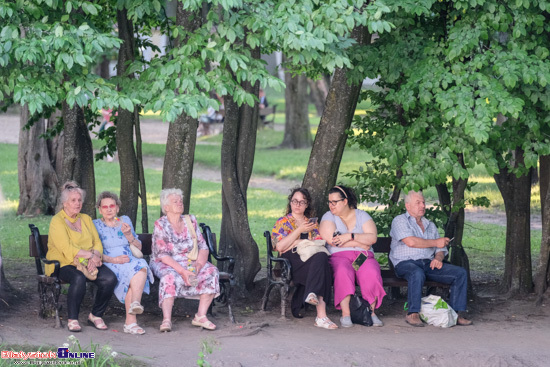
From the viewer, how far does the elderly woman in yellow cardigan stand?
21.6 ft

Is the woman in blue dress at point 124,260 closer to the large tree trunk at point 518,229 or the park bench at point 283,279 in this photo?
the park bench at point 283,279

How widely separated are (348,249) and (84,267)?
231 centimetres

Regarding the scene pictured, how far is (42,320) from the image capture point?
6.88 meters

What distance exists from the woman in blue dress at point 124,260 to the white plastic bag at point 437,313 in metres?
2.39

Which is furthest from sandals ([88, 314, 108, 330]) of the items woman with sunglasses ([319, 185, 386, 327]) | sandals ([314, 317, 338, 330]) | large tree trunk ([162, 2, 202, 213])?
woman with sunglasses ([319, 185, 386, 327])

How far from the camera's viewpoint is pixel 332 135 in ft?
26.2

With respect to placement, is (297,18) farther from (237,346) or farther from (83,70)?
(237,346)

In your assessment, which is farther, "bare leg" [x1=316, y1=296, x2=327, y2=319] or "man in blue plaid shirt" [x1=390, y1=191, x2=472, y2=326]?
"man in blue plaid shirt" [x1=390, y1=191, x2=472, y2=326]

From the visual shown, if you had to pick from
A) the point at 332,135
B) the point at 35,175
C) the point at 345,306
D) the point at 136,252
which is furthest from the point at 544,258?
the point at 35,175

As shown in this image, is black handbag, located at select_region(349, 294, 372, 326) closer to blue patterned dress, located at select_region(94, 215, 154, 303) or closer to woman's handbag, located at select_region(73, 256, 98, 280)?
blue patterned dress, located at select_region(94, 215, 154, 303)

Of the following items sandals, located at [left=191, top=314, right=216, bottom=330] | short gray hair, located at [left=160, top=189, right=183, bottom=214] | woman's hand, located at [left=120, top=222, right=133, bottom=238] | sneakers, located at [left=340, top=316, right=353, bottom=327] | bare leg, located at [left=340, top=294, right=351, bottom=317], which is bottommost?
sandals, located at [left=191, top=314, right=216, bottom=330]

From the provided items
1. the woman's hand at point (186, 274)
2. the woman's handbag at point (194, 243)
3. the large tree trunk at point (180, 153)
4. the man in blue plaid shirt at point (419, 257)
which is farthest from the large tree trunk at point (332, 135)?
the woman's hand at point (186, 274)

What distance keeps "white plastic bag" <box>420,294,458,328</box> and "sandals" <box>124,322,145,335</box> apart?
2433 mm

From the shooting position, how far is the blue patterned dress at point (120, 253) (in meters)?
6.77
